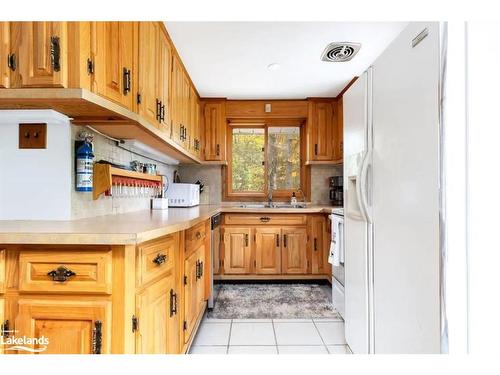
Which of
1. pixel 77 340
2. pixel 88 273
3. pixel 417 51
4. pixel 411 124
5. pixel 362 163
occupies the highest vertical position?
pixel 417 51

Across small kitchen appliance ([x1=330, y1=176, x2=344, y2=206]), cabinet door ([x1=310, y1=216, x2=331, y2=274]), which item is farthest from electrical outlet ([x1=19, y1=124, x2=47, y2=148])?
small kitchen appliance ([x1=330, y1=176, x2=344, y2=206])

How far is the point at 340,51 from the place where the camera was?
2369 mm

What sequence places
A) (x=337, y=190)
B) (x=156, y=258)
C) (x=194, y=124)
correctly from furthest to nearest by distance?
(x=337, y=190), (x=194, y=124), (x=156, y=258)

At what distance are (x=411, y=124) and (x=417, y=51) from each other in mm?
255

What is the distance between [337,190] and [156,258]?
2.73 m

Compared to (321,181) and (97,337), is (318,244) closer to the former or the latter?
(321,181)

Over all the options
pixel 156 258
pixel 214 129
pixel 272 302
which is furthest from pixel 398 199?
pixel 214 129

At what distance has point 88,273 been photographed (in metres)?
0.99

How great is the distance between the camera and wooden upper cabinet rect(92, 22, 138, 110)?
127 cm

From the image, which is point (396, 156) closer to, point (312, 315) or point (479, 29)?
point (479, 29)

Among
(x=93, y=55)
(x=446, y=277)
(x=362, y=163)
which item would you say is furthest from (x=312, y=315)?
(x=93, y=55)

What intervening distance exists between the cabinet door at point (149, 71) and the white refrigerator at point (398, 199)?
124 cm

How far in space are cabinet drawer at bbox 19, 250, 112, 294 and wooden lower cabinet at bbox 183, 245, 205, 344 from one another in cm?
69

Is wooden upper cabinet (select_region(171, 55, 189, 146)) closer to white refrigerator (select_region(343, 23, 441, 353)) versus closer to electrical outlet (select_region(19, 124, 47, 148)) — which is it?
electrical outlet (select_region(19, 124, 47, 148))
